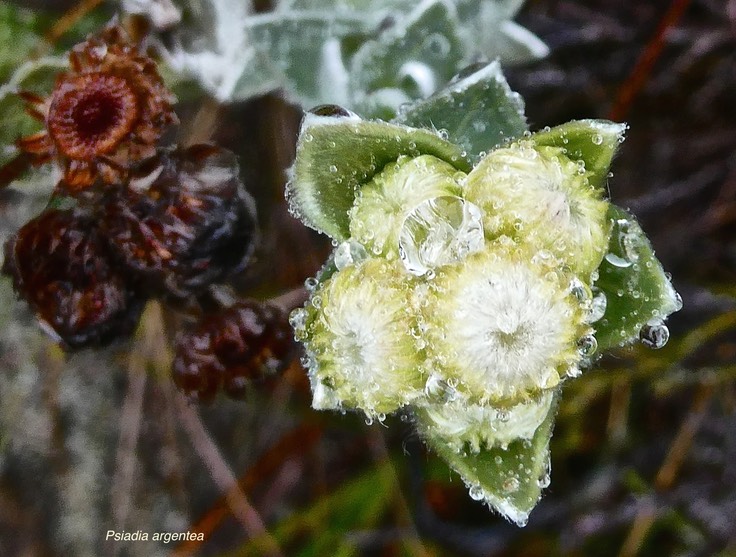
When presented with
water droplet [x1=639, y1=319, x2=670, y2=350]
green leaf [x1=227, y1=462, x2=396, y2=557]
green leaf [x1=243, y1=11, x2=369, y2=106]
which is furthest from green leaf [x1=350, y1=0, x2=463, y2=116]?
green leaf [x1=227, y1=462, x2=396, y2=557]

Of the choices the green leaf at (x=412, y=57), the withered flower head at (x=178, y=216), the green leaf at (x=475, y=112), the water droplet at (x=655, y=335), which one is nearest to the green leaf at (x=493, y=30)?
the green leaf at (x=412, y=57)

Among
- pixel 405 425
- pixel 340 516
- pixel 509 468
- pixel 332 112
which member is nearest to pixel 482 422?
pixel 509 468

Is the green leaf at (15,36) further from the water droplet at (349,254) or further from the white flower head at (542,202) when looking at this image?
the white flower head at (542,202)

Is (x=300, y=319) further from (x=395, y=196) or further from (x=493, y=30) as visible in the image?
(x=493, y=30)

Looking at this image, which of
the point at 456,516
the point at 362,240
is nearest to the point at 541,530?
the point at 456,516

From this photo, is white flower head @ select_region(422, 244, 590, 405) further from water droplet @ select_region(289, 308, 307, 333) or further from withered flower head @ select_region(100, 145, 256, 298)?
withered flower head @ select_region(100, 145, 256, 298)
